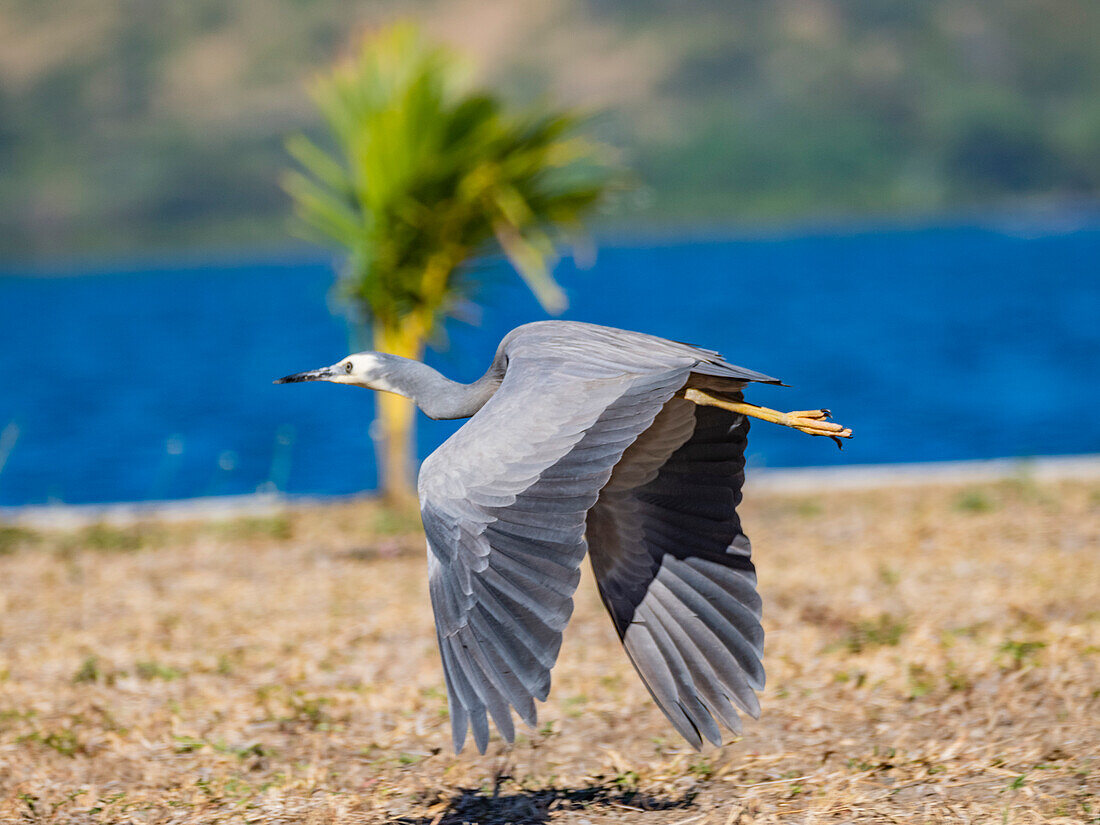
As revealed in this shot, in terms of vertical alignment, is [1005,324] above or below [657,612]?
above

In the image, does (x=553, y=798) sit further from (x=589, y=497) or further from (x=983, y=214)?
(x=983, y=214)

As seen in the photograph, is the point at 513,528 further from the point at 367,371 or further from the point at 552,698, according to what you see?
the point at 552,698

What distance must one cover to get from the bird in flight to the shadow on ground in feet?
1.36

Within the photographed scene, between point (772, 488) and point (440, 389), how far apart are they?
20.4ft

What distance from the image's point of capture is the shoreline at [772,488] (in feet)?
30.9

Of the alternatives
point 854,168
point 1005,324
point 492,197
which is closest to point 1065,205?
point 854,168

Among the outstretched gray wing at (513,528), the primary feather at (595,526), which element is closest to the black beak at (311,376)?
the primary feather at (595,526)

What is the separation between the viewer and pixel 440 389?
4.18 meters

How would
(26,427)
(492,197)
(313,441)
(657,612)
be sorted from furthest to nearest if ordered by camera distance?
(26,427) → (313,441) → (492,197) → (657,612)

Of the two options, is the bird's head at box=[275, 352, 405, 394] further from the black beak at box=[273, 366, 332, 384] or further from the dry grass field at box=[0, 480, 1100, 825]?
the dry grass field at box=[0, 480, 1100, 825]

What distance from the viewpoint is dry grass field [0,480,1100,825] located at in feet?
14.1

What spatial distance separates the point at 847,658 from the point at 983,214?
167 m

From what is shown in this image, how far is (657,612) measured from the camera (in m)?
4.08

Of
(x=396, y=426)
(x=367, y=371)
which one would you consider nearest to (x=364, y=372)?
(x=367, y=371)
